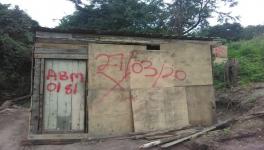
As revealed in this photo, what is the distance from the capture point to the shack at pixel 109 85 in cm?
812

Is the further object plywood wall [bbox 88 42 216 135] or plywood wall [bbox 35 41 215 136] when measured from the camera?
plywood wall [bbox 88 42 216 135]

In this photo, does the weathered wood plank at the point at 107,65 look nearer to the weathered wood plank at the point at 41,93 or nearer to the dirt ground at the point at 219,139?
the weathered wood plank at the point at 41,93

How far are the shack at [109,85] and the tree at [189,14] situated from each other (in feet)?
43.0

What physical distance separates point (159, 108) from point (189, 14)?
14812mm

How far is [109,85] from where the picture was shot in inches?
330

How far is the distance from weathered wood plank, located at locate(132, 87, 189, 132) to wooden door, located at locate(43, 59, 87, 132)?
1419 mm

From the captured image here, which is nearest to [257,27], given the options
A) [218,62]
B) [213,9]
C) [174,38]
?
[213,9]

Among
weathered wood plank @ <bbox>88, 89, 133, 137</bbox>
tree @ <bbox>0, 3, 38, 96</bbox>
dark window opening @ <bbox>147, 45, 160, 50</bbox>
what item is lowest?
weathered wood plank @ <bbox>88, 89, 133, 137</bbox>

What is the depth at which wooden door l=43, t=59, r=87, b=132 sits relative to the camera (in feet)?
26.6

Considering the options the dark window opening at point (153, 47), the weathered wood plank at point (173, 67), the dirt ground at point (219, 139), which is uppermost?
the dark window opening at point (153, 47)

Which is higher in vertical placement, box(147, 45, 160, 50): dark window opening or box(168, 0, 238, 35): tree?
box(168, 0, 238, 35): tree

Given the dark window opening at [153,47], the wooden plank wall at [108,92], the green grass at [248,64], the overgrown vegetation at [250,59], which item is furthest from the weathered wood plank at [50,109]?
the overgrown vegetation at [250,59]

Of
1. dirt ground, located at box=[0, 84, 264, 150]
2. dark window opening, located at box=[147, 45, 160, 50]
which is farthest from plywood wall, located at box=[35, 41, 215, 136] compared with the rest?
dirt ground, located at box=[0, 84, 264, 150]

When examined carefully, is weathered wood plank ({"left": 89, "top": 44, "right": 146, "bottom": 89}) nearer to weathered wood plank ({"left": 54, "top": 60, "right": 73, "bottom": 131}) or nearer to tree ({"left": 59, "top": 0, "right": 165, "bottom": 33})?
weathered wood plank ({"left": 54, "top": 60, "right": 73, "bottom": 131})
